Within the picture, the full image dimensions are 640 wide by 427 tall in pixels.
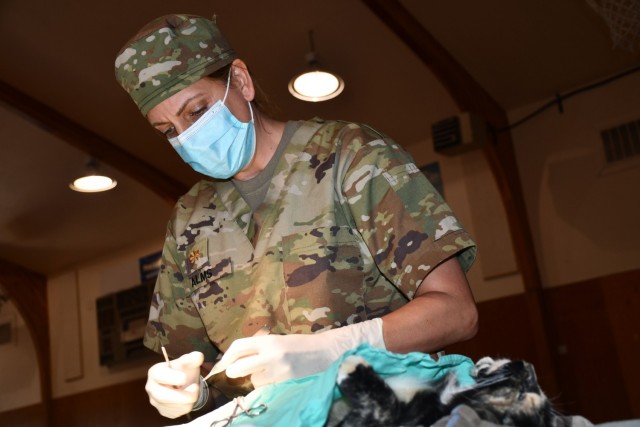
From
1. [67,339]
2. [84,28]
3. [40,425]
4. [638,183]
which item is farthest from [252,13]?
[40,425]

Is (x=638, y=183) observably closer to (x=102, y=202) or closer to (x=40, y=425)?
(x=102, y=202)

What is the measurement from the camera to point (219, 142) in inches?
68.8

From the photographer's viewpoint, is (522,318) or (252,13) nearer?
(252,13)

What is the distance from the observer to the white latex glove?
1384mm

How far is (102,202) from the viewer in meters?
7.60

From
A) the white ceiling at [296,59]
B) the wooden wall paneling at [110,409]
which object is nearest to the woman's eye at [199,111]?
the white ceiling at [296,59]

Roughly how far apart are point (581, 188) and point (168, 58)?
4.82 meters

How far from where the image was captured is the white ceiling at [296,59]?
5.26 metres

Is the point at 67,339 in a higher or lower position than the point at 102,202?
lower

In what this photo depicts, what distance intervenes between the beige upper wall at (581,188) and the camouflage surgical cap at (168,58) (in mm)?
4579

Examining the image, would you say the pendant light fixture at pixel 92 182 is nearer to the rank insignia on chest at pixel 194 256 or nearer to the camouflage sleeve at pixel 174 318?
the camouflage sleeve at pixel 174 318

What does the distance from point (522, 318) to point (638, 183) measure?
1.34 meters

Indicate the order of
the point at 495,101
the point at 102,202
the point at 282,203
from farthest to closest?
the point at 102,202 < the point at 495,101 < the point at 282,203

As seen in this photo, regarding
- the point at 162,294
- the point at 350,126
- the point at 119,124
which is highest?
the point at 119,124
